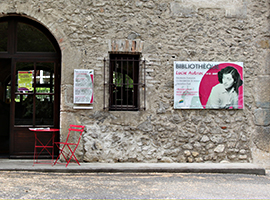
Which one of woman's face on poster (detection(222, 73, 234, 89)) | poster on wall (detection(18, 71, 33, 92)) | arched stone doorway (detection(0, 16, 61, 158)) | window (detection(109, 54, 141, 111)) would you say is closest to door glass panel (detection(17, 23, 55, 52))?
arched stone doorway (detection(0, 16, 61, 158))

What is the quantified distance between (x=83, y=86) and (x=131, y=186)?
2.71 metres

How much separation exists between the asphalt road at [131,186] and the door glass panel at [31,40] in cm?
288

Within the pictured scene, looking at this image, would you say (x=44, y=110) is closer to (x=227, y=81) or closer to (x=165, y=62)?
(x=165, y=62)

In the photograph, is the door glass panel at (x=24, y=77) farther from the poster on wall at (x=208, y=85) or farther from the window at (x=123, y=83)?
the poster on wall at (x=208, y=85)

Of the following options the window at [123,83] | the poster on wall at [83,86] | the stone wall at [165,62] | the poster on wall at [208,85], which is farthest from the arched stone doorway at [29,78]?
the poster on wall at [208,85]

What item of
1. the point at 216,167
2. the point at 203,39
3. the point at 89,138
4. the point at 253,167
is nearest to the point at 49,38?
the point at 89,138

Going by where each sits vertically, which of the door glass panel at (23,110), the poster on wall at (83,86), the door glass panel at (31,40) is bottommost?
the door glass panel at (23,110)

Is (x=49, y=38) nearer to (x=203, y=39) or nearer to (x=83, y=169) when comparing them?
(x=83, y=169)

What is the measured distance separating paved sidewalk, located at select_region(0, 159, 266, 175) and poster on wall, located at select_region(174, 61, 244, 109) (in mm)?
1379

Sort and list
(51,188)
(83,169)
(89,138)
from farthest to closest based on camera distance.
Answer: (89,138) → (83,169) → (51,188)

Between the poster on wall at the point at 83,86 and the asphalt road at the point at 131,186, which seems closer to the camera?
the asphalt road at the point at 131,186

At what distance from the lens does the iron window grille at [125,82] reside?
21.7 ft

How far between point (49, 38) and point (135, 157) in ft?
11.3

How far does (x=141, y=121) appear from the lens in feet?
21.4
